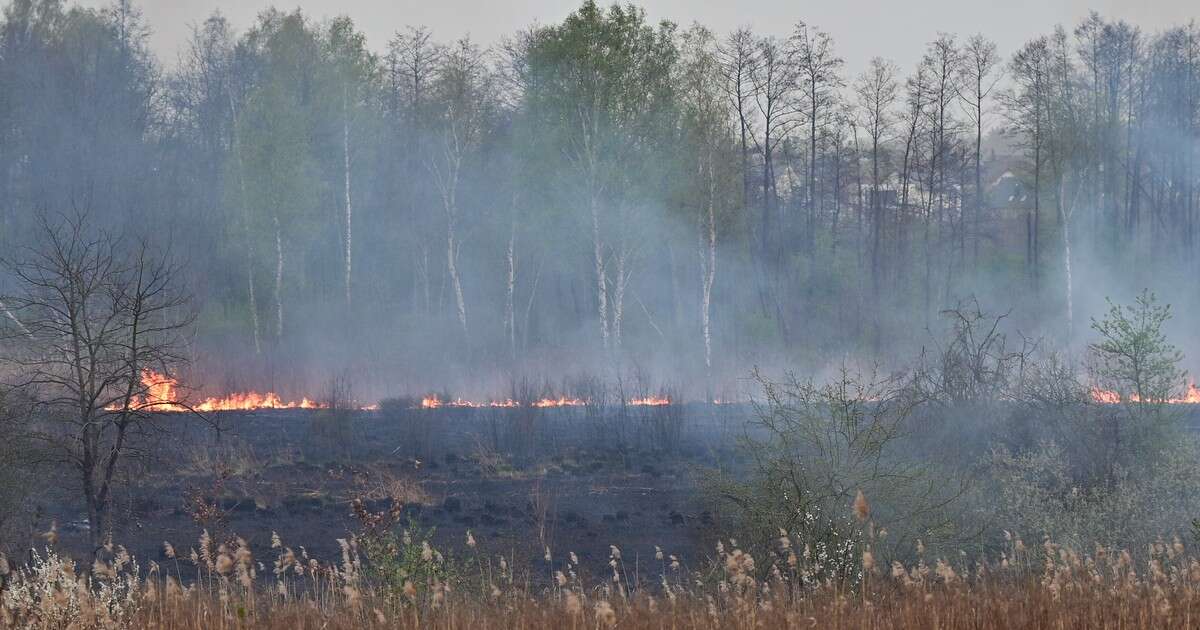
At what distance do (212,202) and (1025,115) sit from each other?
1031 inches

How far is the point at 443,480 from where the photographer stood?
18.8 meters

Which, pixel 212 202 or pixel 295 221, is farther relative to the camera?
pixel 212 202

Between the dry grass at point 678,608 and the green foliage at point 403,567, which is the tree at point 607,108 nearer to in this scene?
the green foliage at point 403,567

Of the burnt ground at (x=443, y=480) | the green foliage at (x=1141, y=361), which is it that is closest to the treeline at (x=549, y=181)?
the burnt ground at (x=443, y=480)

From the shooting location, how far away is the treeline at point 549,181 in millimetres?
33219

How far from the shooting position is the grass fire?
40.5ft

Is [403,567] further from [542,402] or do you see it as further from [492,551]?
[542,402]

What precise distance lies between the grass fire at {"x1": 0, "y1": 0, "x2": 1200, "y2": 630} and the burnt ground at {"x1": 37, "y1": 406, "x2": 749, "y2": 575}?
0.10m

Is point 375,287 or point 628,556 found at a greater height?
point 375,287

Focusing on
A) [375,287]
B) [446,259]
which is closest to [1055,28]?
[446,259]

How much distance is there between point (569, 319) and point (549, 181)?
7341mm

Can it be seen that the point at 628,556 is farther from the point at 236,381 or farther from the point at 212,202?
the point at 212,202

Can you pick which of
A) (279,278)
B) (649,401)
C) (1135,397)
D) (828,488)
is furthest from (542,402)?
(828,488)

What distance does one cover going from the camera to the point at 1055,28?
4059 cm
